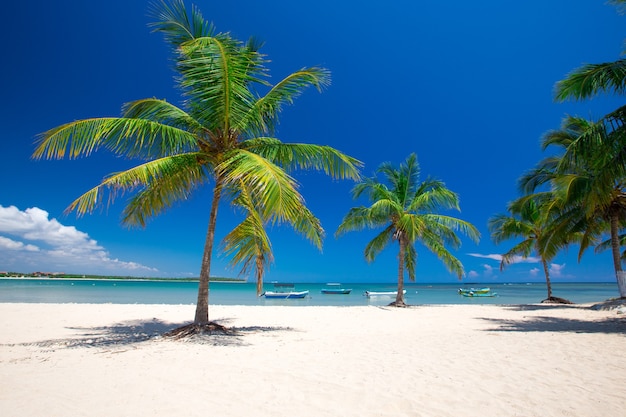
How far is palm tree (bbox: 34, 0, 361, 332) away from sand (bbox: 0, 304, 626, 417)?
7.31 ft

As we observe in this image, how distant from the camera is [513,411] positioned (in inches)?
139

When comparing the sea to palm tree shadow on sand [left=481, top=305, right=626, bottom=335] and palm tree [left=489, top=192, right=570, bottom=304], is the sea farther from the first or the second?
palm tree shadow on sand [left=481, top=305, right=626, bottom=335]

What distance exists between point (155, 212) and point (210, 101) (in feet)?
9.85

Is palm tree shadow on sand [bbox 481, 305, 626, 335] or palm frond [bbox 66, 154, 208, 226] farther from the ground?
palm frond [bbox 66, 154, 208, 226]

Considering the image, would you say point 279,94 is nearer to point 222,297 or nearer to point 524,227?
point 524,227

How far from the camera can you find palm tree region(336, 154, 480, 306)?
1556cm

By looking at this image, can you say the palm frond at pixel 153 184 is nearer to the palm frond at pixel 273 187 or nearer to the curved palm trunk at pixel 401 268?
the palm frond at pixel 273 187

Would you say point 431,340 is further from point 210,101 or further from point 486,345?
point 210,101

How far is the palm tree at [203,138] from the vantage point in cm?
679

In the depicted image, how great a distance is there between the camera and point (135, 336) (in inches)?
315

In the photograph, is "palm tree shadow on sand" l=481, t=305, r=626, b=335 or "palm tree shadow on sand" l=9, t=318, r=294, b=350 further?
"palm tree shadow on sand" l=481, t=305, r=626, b=335

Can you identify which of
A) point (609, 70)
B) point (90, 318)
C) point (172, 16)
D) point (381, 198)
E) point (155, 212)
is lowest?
point (90, 318)

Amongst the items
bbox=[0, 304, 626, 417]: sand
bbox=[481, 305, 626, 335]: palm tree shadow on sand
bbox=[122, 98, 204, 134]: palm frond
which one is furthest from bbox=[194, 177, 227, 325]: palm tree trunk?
bbox=[481, 305, 626, 335]: palm tree shadow on sand

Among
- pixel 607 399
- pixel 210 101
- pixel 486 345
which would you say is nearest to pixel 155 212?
pixel 210 101
